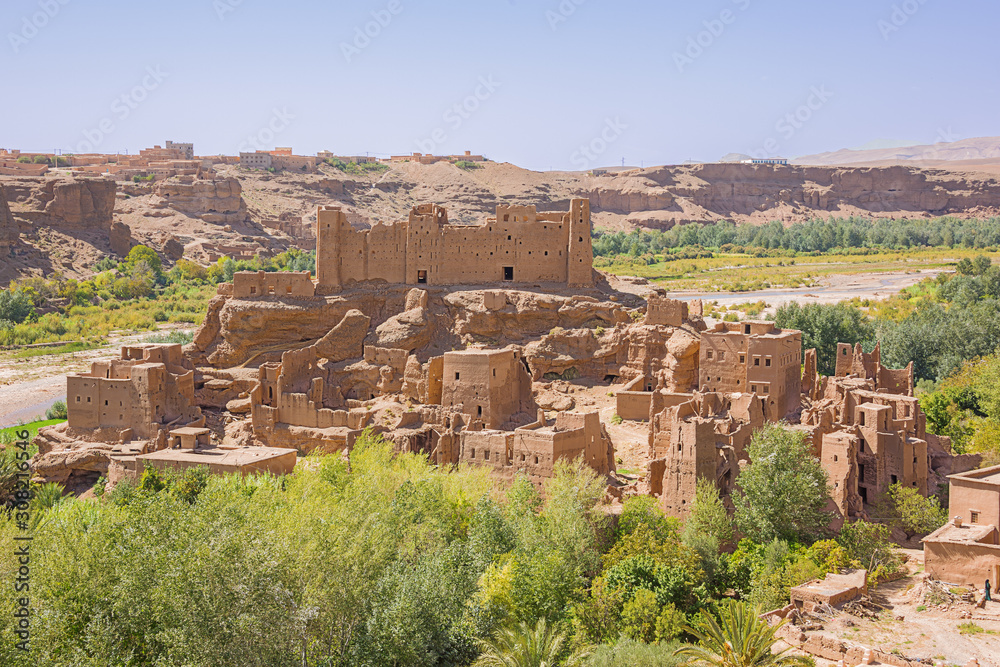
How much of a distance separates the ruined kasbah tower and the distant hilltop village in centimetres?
7883

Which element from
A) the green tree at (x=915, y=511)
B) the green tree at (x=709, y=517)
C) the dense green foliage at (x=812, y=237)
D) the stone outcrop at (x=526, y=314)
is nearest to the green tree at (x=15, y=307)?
the stone outcrop at (x=526, y=314)

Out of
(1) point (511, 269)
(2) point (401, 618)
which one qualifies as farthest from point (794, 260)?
(2) point (401, 618)

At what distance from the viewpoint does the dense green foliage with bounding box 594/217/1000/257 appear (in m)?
121

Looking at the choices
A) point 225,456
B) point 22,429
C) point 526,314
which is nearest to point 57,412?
point 22,429

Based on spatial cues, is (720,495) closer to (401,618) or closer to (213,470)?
(401,618)

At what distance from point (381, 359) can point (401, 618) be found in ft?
73.2

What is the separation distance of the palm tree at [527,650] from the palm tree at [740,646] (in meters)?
2.65

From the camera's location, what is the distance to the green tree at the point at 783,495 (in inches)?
1156

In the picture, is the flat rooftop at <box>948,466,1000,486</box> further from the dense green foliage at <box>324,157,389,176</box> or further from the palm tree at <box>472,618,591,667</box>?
the dense green foliage at <box>324,157,389,176</box>

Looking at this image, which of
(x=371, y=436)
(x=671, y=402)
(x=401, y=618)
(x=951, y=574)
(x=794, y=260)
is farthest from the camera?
(x=794, y=260)

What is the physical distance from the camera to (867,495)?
31.6 metres

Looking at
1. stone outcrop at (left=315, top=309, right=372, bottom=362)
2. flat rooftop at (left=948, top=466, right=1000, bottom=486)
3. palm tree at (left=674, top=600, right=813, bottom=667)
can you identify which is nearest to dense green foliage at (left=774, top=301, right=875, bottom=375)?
stone outcrop at (left=315, top=309, right=372, bottom=362)

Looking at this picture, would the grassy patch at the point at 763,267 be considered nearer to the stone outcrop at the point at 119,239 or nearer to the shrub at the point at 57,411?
the stone outcrop at the point at 119,239

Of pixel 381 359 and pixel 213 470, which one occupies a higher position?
pixel 381 359
